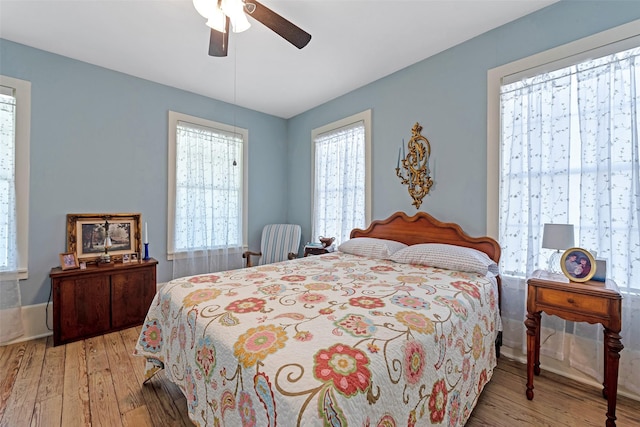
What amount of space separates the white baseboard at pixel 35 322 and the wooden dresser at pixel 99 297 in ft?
1.19

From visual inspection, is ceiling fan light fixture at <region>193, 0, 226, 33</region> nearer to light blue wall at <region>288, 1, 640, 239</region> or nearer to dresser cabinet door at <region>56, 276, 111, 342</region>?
light blue wall at <region>288, 1, 640, 239</region>

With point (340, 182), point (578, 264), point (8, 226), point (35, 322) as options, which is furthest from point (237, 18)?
point (35, 322)

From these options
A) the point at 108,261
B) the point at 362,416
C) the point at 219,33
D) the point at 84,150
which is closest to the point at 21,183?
the point at 84,150

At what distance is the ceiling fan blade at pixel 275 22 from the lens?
160cm

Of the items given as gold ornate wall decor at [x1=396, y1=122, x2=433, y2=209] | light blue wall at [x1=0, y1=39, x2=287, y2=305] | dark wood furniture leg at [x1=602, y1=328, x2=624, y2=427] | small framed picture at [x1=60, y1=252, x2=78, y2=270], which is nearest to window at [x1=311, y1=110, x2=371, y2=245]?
gold ornate wall decor at [x1=396, y1=122, x2=433, y2=209]

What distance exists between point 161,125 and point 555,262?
411 centimetres

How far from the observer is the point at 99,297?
2676 mm

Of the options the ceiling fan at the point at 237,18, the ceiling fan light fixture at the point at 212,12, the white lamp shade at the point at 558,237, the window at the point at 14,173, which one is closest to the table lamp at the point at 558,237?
the white lamp shade at the point at 558,237

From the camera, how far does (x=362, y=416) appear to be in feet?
2.62

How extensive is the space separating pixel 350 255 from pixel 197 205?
6.90 ft

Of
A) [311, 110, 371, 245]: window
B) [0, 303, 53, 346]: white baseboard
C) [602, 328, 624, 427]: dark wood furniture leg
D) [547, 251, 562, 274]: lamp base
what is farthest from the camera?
[311, 110, 371, 245]: window

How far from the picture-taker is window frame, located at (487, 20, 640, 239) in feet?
5.87

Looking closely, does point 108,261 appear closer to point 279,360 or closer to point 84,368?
point 84,368

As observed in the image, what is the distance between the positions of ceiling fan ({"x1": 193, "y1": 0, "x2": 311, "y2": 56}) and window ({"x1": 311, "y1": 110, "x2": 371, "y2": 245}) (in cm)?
172
